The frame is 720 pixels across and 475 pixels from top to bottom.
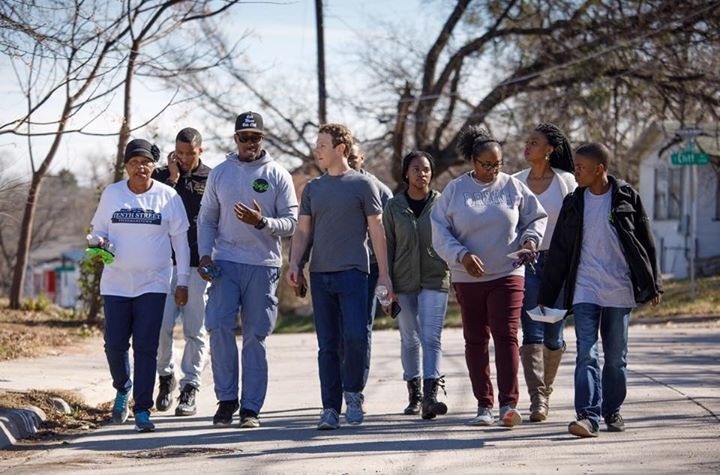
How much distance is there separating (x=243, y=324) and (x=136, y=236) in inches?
38.8

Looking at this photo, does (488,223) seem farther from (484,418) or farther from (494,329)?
(484,418)

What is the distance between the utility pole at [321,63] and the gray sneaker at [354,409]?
21825 millimetres

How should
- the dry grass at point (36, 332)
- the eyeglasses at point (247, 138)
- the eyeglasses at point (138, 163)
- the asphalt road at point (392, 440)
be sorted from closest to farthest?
the asphalt road at point (392, 440)
the eyeglasses at point (138, 163)
the eyeglasses at point (247, 138)
the dry grass at point (36, 332)

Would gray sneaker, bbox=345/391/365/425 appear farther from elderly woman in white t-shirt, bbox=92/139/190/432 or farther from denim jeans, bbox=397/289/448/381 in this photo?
elderly woman in white t-shirt, bbox=92/139/190/432

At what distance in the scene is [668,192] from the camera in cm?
4809

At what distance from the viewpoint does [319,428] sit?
32.9ft

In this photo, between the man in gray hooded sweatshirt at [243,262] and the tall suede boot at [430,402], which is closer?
the man in gray hooded sweatshirt at [243,262]

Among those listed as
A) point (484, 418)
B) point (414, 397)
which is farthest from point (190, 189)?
point (484, 418)

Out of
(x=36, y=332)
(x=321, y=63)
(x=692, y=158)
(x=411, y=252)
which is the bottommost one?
(x=36, y=332)

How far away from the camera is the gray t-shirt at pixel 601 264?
30.3 ft

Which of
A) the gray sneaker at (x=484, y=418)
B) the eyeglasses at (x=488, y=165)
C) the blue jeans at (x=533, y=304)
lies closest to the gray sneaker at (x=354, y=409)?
the gray sneaker at (x=484, y=418)

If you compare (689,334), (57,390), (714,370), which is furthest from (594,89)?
(57,390)

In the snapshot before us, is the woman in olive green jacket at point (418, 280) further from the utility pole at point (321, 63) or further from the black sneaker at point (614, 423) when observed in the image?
the utility pole at point (321, 63)

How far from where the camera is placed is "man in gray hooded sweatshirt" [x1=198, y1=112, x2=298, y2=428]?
10250mm
